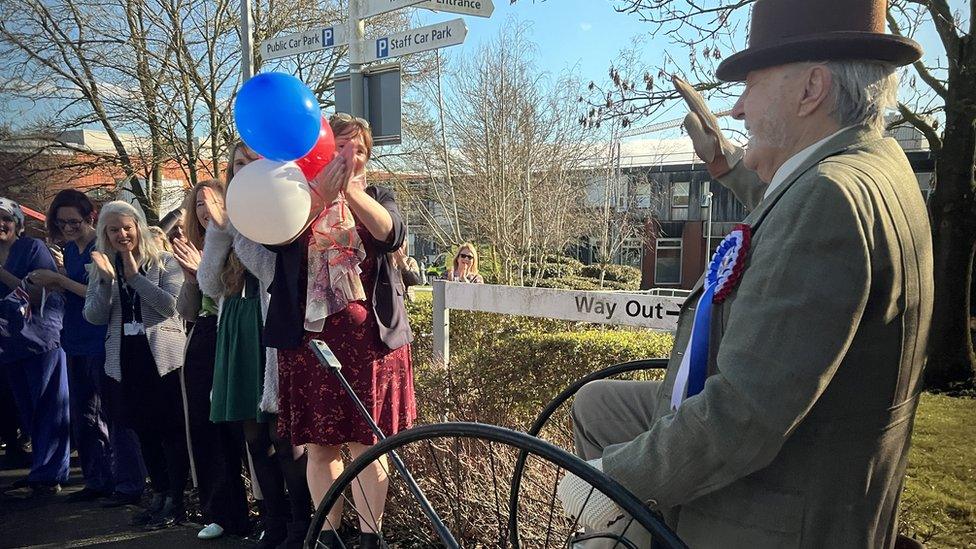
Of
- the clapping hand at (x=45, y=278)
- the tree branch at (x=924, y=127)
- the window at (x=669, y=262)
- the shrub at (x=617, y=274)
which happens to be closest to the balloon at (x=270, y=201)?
the clapping hand at (x=45, y=278)

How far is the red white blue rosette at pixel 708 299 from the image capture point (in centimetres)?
133

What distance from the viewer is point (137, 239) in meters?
4.13

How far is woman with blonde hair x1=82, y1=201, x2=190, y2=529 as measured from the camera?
159 inches

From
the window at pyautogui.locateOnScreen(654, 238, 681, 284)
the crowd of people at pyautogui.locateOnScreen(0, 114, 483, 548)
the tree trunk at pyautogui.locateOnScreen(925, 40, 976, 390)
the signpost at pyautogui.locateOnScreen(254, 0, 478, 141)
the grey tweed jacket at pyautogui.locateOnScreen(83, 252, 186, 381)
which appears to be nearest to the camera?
the crowd of people at pyautogui.locateOnScreen(0, 114, 483, 548)

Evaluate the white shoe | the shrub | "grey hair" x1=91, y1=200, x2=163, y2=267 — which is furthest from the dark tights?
the shrub

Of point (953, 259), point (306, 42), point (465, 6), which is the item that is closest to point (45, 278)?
point (306, 42)

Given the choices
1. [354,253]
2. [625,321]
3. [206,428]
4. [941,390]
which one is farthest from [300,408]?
[941,390]

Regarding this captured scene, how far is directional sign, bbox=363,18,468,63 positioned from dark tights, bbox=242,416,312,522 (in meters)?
2.82

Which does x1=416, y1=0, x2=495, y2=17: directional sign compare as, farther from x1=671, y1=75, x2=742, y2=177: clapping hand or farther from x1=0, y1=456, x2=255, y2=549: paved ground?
x1=0, y1=456, x2=255, y2=549: paved ground

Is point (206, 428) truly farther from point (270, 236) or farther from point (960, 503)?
point (960, 503)

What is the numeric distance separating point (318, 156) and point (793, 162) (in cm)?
183

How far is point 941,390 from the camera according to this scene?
712 cm

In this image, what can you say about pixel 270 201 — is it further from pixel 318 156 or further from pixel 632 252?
pixel 632 252

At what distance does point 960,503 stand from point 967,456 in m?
1.19
